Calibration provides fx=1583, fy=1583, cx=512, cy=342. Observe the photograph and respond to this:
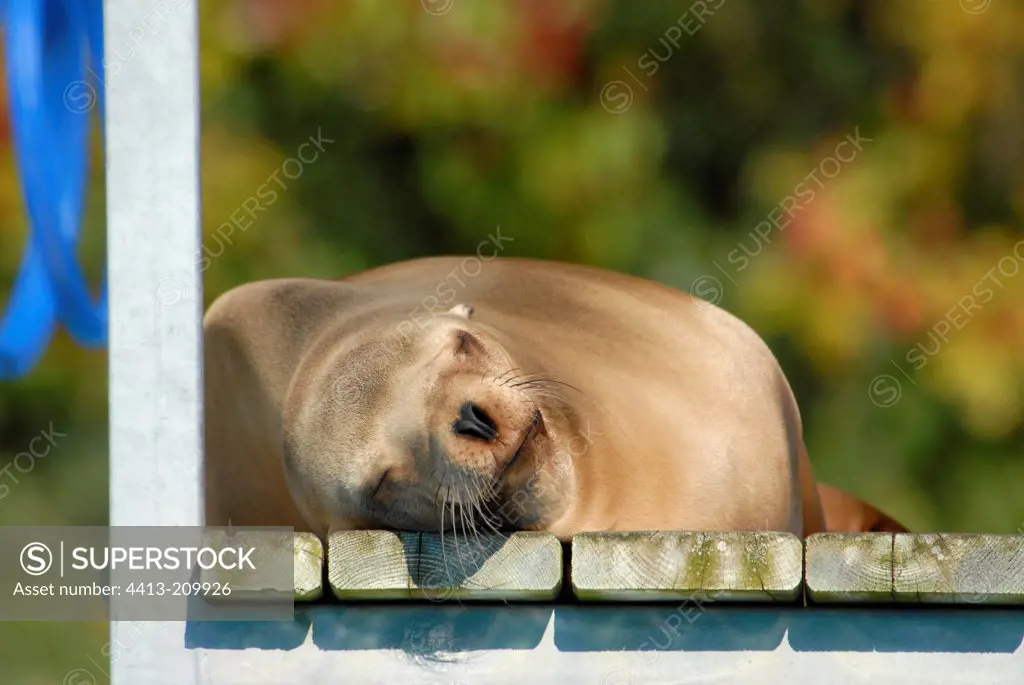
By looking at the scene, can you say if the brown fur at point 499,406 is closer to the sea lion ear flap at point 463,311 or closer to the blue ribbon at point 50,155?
the sea lion ear flap at point 463,311

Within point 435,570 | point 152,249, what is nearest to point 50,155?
point 152,249

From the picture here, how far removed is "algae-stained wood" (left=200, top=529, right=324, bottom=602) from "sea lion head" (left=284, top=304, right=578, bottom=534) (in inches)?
13.7

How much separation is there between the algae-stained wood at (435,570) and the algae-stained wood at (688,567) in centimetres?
5

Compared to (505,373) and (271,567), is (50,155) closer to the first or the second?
(505,373)

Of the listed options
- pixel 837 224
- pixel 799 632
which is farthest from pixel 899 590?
pixel 837 224

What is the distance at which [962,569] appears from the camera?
2.09 metres

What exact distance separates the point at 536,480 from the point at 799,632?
0.70 meters

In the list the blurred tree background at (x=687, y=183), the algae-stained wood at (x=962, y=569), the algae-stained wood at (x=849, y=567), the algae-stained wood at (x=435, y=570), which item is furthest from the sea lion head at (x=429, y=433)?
the blurred tree background at (x=687, y=183)

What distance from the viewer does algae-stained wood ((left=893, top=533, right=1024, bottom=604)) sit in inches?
82.2

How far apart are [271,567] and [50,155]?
1.68 m

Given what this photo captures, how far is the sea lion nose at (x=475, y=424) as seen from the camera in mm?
2578

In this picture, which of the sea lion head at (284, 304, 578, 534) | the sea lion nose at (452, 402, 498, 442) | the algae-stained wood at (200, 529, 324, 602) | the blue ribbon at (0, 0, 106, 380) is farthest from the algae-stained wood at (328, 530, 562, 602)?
the blue ribbon at (0, 0, 106, 380)

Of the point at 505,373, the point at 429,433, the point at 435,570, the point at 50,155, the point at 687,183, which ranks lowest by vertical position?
the point at 435,570

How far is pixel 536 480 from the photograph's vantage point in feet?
8.89
